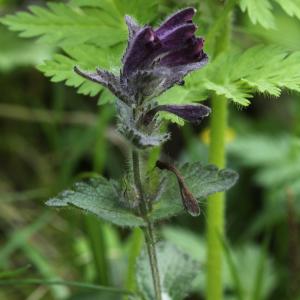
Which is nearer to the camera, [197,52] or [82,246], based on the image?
[197,52]

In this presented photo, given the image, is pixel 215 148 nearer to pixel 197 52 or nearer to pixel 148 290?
pixel 148 290

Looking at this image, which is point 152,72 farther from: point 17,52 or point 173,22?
point 17,52

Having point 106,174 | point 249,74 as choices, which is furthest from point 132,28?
point 106,174

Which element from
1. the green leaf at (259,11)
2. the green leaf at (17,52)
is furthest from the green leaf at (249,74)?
the green leaf at (17,52)

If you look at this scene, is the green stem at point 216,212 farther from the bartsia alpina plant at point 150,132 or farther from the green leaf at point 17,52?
the green leaf at point 17,52

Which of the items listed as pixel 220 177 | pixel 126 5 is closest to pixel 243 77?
pixel 220 177

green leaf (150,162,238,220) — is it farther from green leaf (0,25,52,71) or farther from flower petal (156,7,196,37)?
green leaf (0,25,52,71)
